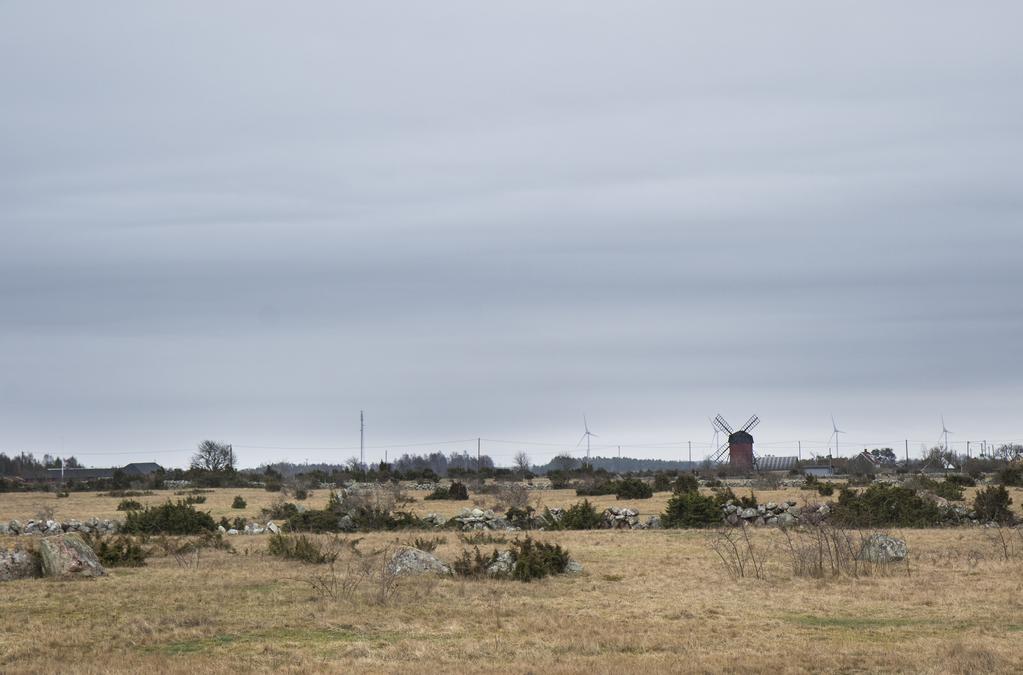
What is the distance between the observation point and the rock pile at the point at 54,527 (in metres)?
33.9

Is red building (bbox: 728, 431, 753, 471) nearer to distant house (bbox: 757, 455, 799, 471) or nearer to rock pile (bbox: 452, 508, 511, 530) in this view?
distant house (bbox: 757, 455, 799, 471)

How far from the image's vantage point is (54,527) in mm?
34312

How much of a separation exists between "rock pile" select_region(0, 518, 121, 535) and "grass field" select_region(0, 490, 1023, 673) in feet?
40.5

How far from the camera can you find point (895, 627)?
1570 centimetres

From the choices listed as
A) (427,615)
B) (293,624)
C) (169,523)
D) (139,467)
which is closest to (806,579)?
(427,615)

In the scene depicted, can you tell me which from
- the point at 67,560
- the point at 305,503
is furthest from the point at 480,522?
the point at 305,503

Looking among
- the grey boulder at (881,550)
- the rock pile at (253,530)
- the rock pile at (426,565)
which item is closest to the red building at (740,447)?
the rock pile at (253,530)

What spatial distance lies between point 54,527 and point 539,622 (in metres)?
23.3

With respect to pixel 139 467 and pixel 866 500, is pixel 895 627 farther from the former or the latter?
pixel 139 467

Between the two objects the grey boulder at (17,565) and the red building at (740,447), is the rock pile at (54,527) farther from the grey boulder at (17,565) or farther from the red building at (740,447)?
the red building at (740,447)

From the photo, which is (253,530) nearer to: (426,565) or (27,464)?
(426,565)

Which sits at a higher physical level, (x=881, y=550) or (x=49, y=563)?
(x=49, y=563)

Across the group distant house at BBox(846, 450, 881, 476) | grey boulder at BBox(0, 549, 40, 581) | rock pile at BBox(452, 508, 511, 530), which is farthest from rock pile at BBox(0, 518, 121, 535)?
distant house at BBox(846, 450, 881, 476)

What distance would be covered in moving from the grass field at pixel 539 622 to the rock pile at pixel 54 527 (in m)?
12.3
